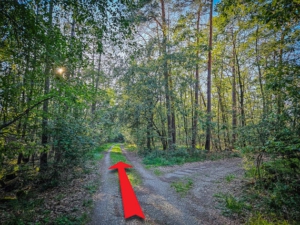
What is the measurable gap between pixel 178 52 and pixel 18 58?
1111 centimetres

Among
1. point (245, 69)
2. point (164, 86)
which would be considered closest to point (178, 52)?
point (164, 86)

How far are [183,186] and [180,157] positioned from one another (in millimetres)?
6056

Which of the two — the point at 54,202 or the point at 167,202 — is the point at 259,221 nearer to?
the point at 167,202

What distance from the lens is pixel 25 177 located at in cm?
626

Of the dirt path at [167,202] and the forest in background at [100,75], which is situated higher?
the forest in background at [100,75]

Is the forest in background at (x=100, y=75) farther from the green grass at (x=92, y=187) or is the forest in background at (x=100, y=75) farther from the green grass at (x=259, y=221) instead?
the green grass at (x=92, y=187)

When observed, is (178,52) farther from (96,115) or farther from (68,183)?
(68,183)

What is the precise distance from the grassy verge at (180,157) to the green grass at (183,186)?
4.40 metres

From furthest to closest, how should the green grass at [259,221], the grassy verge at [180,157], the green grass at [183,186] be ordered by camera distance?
the grassy verge at [180,157]
the green grass at [183,186]
the green grass at [259,221]

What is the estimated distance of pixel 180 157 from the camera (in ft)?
41.0

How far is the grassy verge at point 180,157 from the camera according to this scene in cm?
1187
